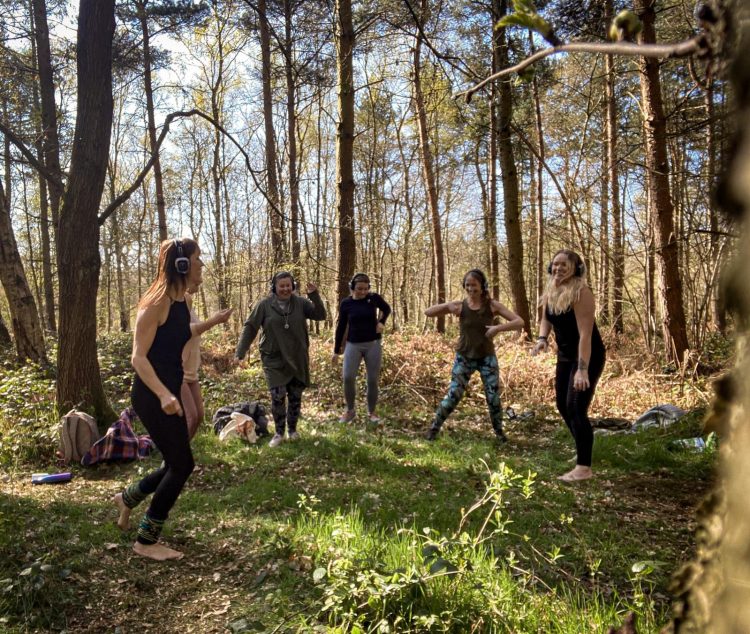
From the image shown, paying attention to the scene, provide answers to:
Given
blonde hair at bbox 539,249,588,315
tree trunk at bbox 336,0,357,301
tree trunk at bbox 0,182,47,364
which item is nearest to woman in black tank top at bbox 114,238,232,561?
blonde hair at bbox 539,249,588,315

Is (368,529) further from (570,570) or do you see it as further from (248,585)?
(570,570)

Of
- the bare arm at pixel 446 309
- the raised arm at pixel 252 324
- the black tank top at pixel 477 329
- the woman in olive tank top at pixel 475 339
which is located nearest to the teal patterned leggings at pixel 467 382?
the woman in olive tank top at pixel 475 339

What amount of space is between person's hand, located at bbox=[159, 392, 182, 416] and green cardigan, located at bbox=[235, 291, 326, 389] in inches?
120

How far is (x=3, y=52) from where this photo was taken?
1155 centimetres

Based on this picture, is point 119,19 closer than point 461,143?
Yes

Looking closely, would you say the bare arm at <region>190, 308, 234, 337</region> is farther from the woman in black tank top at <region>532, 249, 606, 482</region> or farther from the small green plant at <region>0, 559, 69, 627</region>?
the woman in black tank top at <region>532, 249, 606, 482</region>

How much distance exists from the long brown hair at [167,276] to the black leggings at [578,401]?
11.4ft

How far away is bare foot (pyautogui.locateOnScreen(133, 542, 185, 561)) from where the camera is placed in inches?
141

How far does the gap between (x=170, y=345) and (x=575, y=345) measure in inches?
139

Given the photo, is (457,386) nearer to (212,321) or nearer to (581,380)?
(581,380)

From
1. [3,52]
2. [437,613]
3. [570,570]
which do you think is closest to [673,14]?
[570,570]

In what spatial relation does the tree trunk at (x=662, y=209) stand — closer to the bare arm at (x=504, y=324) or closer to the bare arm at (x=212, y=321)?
the bare arm at (x=504, y=324)

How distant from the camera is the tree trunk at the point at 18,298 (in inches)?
358

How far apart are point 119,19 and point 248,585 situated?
585 inches
